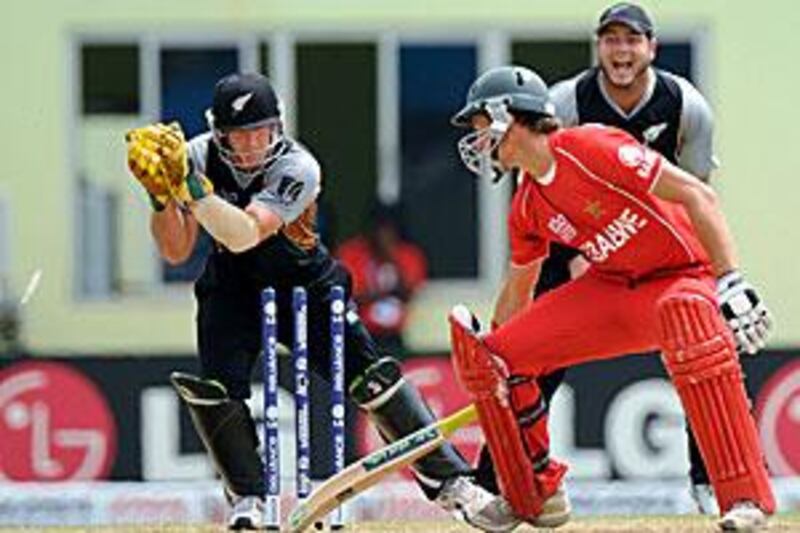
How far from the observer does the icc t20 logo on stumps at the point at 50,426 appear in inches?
566

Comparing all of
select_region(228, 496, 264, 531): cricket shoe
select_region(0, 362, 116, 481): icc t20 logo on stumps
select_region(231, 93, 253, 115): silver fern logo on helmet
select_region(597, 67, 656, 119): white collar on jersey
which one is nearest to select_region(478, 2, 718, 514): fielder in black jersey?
select_region(597, 67, 656, 119): white collar on jersey

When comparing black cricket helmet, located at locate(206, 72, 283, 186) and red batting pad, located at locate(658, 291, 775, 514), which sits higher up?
black cricket helmet, located at locate(206, 72, 283, 186)

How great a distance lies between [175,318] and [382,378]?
22.9 feet

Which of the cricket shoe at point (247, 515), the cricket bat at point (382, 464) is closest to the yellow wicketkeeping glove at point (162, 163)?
the cricket bat at point (382, 464)

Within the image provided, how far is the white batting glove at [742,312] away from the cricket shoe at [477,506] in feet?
3.20

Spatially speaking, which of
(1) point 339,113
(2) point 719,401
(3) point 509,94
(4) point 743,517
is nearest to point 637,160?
(3) point 509,94

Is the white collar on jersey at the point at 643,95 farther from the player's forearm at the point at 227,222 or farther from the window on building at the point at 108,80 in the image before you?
the window on building at the point at 108,80

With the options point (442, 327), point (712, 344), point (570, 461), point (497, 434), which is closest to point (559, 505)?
point (497, 434)

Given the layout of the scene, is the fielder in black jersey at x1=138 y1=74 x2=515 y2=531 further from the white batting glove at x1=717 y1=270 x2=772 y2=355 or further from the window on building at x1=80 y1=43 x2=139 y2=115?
the window on building at x1=80 y1=43 x2=139 y2=115

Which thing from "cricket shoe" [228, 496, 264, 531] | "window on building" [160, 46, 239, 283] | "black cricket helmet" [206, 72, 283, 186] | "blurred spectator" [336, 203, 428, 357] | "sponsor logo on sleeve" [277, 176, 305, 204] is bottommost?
"cricket shoe" [228, 496, 264, 531]

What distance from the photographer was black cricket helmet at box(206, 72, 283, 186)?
9359 mm

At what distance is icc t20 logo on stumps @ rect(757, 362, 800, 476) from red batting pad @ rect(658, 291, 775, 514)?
18.4ft

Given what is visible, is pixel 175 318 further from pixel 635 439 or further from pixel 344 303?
pixel 344 303

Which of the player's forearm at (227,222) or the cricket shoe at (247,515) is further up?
the player's forearm at (227,222)
